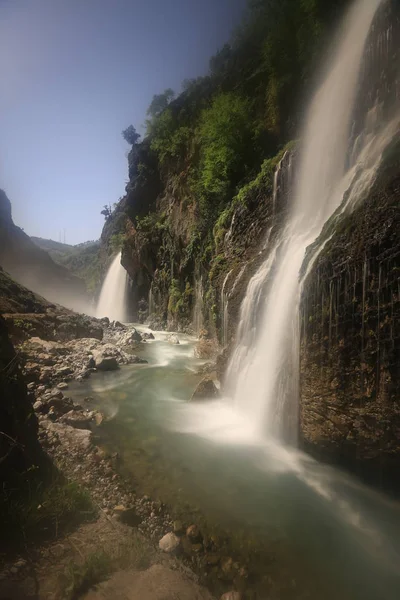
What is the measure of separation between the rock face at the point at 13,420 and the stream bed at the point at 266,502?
76.9 inches

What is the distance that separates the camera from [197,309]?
22.3m

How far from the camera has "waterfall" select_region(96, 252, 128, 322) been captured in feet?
130

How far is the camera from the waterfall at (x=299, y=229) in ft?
23.3

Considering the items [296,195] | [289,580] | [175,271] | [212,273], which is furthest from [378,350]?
[175,271]

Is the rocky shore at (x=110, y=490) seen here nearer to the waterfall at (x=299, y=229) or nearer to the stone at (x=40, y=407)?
the stone at (x=40, y=407)

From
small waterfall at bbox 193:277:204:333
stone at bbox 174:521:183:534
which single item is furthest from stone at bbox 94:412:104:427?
small waterfall at bbox 193:277:204:333

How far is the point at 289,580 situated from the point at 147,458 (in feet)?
10.7

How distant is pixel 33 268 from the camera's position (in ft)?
214

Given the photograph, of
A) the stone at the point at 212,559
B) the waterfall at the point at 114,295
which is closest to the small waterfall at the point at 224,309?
the stone at the point at 212,559

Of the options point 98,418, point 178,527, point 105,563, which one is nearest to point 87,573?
point 105,563

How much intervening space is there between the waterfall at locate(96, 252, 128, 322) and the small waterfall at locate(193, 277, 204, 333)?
707 inches

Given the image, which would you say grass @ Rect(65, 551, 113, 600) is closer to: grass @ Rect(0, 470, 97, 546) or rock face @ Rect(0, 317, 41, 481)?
grass @ Rect(0, 470, 97, 546)

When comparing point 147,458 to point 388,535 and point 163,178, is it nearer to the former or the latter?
point 388,535

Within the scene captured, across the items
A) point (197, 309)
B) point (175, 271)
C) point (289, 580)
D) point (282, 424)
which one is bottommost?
point (289, 580)
